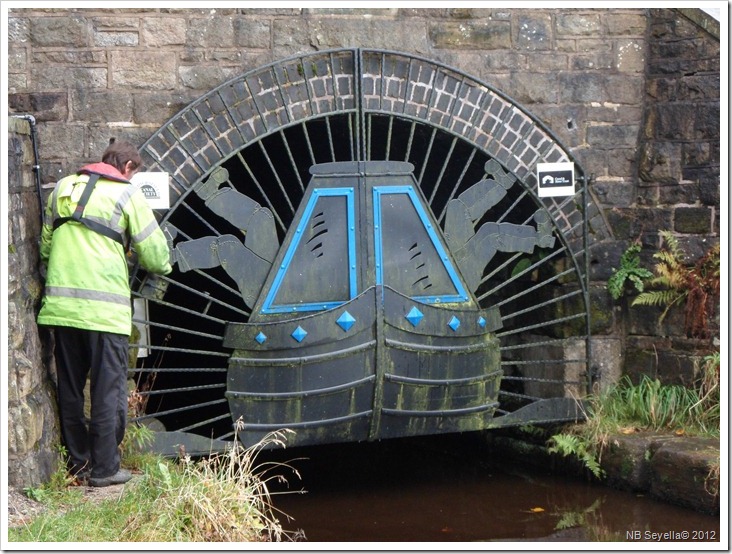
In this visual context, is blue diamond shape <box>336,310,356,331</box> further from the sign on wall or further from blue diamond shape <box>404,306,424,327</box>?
the sign on wall

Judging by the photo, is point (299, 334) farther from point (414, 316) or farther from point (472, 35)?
point (472, 35)

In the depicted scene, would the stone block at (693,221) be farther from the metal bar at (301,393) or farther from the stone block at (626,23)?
the metal bar at (301,393)

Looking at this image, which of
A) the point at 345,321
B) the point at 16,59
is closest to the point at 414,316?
the point at 345,321

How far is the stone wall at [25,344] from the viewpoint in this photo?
18.2 feet

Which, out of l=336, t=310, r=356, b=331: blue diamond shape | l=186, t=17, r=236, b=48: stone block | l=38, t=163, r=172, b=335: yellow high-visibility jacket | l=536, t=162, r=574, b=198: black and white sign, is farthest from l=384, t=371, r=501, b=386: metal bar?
l=186, t=17, r=236, b=48: stone block

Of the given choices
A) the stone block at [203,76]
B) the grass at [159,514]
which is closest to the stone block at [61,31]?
the stone block at [203,76]

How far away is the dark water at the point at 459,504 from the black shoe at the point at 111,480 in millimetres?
1318

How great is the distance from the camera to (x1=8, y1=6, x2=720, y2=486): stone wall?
22.6 feet

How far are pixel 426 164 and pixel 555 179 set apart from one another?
100 centimetres

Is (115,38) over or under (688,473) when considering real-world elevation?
over

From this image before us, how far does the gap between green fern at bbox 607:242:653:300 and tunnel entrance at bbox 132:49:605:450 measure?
9.5 inches

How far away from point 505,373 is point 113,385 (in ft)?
14.1

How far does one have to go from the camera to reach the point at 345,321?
7.18m

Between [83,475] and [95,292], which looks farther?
[83,475]
